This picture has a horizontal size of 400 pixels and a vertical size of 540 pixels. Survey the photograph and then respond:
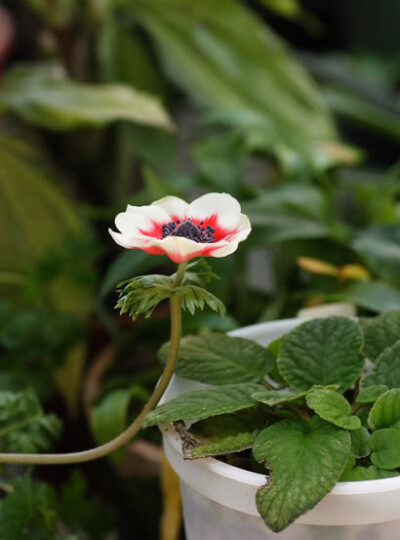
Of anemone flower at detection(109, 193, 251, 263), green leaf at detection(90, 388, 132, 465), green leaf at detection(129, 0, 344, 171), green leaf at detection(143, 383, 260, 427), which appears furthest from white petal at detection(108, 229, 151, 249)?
green leaf at detection(129, 0, 344, 171)

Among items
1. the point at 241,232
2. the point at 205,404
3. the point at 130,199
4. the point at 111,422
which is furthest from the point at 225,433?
the point at 130,199

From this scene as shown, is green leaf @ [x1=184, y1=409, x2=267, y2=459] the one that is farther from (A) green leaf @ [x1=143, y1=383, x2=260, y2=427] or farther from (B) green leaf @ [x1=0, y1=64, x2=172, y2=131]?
(B) green leaf @ [x1=0, y1=64, x2=172, y2=131]

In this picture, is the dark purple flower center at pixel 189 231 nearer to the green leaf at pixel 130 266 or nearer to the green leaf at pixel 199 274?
the green leaf at pixel 199 274

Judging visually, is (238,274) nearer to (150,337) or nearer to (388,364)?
(150,337)

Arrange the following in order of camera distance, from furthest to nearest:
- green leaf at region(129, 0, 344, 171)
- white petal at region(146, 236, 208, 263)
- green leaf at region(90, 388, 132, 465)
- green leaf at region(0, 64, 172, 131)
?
1. green leaf at region(129, 0, 344, 171)
2. green leaf at region(0, 64, 172, 131)
3. green leaf at region(90, 388, 132, 465)
4. white petal at region(146, 236, 208, 263)

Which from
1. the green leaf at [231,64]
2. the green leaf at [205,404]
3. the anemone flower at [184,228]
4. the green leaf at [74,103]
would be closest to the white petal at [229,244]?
the anemone flower at [184,228]

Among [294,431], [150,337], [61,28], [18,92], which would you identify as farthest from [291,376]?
[61,28]
